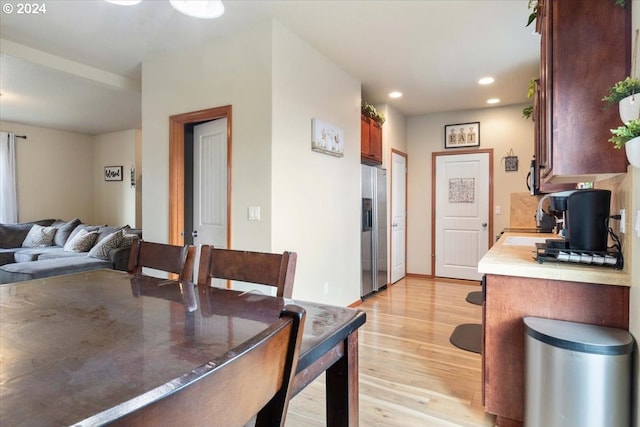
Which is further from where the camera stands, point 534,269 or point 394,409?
point 394,409

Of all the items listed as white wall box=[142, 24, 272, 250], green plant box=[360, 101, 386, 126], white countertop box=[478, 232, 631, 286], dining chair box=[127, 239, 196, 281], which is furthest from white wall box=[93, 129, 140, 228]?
white countertop box=[478, 232, 631, 286]

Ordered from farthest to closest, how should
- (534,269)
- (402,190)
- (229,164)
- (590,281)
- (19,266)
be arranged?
(402,190)
(19,266)
(229,164)
(534,269)
(590,281)

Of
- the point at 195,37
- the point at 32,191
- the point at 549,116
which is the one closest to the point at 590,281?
the point at 549,116

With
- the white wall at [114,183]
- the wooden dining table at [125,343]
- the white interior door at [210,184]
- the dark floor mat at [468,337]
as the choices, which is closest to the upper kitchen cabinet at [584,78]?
the wooden dining table at [125,343]

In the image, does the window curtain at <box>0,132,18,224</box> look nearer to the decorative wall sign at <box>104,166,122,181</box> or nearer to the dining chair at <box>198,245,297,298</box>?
the decorative wall sign at <box>104,166,122,181</box>

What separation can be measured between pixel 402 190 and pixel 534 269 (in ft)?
13.2

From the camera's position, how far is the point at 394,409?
2.02 metres

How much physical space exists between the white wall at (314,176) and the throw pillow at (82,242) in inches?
143

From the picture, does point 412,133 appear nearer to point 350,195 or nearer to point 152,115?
point 350,195

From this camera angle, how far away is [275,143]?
2.80m

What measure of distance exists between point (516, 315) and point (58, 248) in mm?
6187

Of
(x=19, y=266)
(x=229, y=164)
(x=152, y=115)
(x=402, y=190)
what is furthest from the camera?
(x=402, y=190)

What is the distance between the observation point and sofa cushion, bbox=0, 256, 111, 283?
150 inches

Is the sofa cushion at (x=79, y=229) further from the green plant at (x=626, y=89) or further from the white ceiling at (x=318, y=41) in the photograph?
the green plant at (x=626, y=89)
